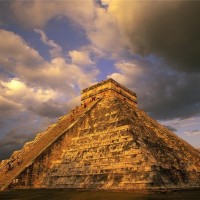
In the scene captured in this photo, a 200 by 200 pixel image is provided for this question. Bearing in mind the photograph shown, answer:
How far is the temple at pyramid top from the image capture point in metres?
22.8

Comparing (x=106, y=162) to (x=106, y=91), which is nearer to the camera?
(x=106, y=162)

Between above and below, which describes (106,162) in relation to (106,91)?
below

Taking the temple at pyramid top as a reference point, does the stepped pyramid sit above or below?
below

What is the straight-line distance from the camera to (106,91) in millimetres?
22750

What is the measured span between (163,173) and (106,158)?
3.08m

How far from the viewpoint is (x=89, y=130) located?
16.4 m

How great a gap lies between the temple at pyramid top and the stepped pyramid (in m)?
4.36

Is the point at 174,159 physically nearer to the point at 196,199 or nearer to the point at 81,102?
the point at 196,199

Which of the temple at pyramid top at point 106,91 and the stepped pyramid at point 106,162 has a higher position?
the temple at pyramid top at point 106,91

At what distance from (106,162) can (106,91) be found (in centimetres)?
1062

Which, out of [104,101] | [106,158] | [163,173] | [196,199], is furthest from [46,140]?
[196,199]

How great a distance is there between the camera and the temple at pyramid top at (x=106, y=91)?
2276 centimetres

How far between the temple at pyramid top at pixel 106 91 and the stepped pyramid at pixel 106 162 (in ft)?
14.3

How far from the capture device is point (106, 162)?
13.0 m
